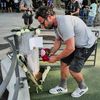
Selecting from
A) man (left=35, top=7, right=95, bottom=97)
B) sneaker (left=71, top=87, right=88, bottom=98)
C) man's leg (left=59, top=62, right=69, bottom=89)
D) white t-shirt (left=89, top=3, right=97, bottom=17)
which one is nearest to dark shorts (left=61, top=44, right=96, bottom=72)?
man (left=35, top=7, right=95, bottom=97)

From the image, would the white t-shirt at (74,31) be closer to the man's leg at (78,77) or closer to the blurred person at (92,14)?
the man's leg at (78,77)

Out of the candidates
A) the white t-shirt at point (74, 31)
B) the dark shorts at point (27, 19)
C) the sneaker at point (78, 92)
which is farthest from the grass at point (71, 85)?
the dark shorts at point (27, 19)

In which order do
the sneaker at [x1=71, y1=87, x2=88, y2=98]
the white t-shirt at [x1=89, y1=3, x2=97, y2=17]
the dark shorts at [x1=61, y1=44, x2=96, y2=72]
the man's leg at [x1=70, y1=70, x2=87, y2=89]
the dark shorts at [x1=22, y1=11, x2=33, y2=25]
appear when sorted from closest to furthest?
the dark shorts at [x1=61, y1=44, x2=96, y2=72], the man's leg at [x1=70, y1=70, x2=87, y2=89], the sneaker at [x1=71, y1=87, x2=88, y2=98], the dark shorts at [x1=22, y1=11, x2=33, y2=25], the white t-shirt at [x1=89, y1=3, x2=97, y2=17]

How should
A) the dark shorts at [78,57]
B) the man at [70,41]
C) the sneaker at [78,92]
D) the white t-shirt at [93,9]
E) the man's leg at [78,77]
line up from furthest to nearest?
1. the white t-shirt at [93,9]
2. the sneaker at [78,92]
3. the man's leg at [78,77]
4. the dark shorts at [78,57]
5. the man at [70,41]

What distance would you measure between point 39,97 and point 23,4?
9880 millimetres

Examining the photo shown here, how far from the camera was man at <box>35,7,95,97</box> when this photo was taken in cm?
448

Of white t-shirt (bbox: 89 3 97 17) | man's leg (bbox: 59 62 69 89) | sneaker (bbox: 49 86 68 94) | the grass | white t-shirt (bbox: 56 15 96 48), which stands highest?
white t-shirt (bbox: 56 15 96 48)

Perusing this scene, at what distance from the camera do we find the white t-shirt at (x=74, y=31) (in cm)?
449

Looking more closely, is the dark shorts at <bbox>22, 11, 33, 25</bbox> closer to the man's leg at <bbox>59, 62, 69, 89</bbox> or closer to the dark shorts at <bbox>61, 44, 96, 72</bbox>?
the man's leg at <bbox>59, 62, 69, 89</bbox>

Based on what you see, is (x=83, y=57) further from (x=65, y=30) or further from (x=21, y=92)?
(x=21, y=92)

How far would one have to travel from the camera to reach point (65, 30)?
14.7ft

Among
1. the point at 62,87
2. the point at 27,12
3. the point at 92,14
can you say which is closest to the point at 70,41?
the point at 62,87

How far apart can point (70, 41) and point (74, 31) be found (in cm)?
28

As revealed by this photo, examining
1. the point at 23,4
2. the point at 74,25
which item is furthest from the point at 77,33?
the point at 23,4
